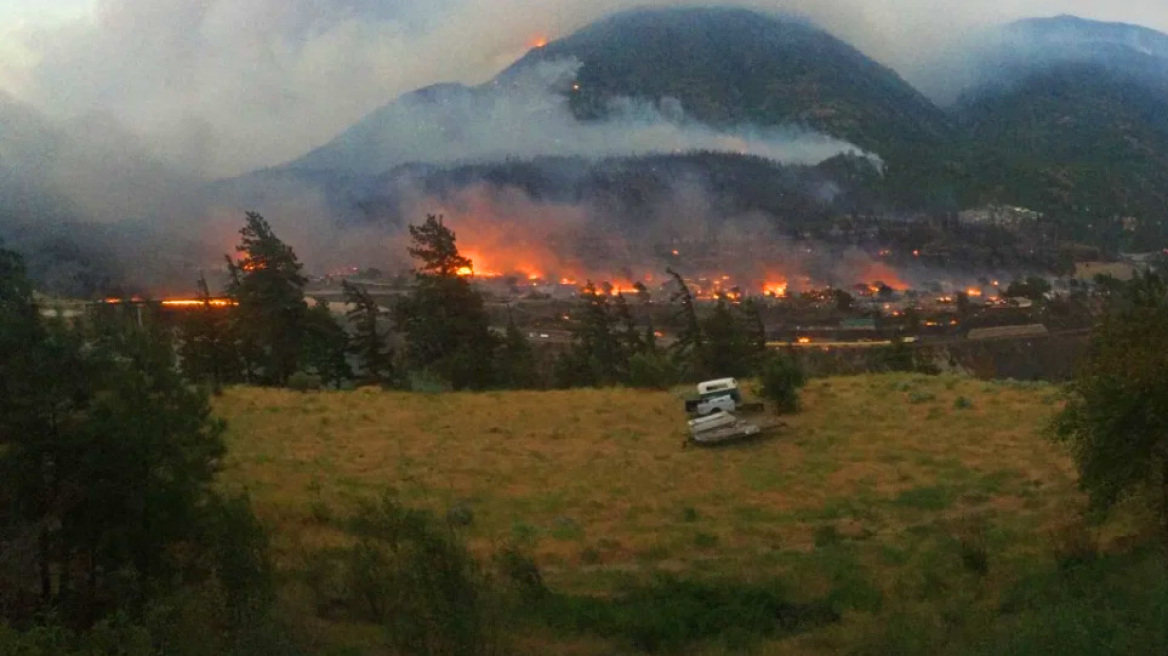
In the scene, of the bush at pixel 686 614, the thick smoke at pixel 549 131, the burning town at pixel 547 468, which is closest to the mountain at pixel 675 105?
the thick smoke at pixel 549 131

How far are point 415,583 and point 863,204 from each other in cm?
11575

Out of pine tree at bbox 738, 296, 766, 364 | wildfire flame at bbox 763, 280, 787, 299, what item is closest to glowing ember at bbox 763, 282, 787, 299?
wildfire flame at bbox 763, 280, 787, 299

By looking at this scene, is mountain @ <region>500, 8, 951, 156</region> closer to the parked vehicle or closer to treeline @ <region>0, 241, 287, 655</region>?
the parked vehicle

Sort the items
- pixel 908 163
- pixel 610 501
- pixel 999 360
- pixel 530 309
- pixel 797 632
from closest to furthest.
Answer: pixel 797 632, pixel 610 501, pixel 999 360, pixel 530 309, pixel 908 163

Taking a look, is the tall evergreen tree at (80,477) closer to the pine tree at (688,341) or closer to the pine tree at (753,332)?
the pine tree at (688,341)

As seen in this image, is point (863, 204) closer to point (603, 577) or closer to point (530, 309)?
point (530, 309)

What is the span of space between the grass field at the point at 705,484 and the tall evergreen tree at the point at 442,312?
8.85m

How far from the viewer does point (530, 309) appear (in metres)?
55.5

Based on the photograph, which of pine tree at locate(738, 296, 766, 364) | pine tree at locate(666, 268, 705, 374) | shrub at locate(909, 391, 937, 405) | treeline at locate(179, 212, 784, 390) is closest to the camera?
shrub at locate(909, 391, 937, 405)

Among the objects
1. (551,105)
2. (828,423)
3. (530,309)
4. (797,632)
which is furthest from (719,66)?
(797,632)

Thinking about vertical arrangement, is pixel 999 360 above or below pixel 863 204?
below

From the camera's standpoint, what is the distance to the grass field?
31.9 ft

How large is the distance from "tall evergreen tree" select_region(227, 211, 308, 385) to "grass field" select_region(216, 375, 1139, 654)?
832 centimetres

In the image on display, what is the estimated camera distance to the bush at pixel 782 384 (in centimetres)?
2081
